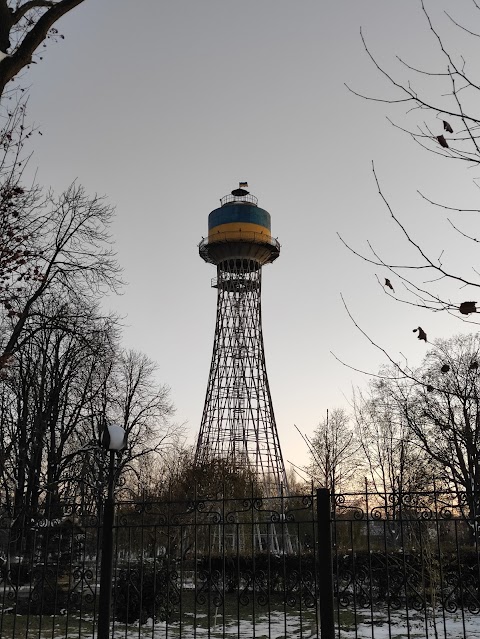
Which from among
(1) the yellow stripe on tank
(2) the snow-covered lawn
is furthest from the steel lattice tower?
(2) the snow-covered lawn

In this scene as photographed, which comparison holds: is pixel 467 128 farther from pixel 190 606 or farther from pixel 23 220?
pixel 190 606

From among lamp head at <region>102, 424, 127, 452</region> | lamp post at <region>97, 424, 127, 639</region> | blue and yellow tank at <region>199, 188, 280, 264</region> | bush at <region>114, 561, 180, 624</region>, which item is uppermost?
blue and yellow tank at <region>199, 188, 280, 264</region>

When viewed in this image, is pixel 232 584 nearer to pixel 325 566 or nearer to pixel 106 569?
pixel 106 569

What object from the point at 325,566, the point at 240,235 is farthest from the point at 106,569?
the point at 240,235

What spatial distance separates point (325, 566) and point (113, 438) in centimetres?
281

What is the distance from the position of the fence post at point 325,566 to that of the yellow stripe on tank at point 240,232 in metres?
24.4

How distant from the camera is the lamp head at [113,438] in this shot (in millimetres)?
7285

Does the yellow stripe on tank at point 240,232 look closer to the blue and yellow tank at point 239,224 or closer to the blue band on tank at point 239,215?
the blue and yellow tank at point 239,224

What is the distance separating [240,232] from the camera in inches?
1176

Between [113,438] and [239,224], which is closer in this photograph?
[113,438]

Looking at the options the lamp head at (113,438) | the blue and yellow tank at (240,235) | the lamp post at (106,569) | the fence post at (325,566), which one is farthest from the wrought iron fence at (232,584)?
the blue and yellow tank at (240,235)

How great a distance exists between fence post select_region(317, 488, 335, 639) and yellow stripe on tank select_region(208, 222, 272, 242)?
24.4m

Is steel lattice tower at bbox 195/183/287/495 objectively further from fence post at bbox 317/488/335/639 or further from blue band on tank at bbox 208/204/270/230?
fence post at bbox 317/488/335/639

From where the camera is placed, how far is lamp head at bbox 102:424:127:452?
23.9 ft
